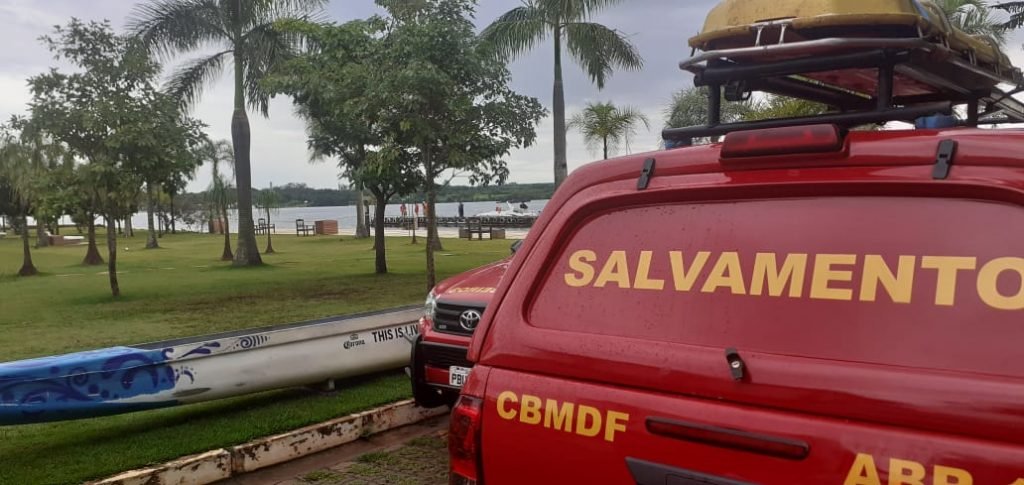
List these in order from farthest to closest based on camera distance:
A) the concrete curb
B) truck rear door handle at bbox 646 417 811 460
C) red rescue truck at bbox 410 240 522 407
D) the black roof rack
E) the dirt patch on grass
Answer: red rescue truck at bbox 410 240 522 407 < the dirt patch on grass < the concrete curb < the black roof rack < truck rear door handle at bbox 646 417 811 460

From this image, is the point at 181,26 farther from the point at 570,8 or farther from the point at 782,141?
the point at 782,141

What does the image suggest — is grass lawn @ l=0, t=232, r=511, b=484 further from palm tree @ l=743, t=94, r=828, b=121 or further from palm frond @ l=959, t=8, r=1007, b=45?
palm frond @ l=959, t=8, r=1007, b=45

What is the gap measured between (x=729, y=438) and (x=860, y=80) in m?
2.98

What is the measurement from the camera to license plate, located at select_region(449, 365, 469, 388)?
512 centimetres

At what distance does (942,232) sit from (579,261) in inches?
34.9

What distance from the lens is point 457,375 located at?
5168 millimetres

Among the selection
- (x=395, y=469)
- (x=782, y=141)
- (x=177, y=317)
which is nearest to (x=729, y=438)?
(x=782, y=141)

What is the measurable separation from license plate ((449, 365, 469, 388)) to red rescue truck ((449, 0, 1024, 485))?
10.1 feet

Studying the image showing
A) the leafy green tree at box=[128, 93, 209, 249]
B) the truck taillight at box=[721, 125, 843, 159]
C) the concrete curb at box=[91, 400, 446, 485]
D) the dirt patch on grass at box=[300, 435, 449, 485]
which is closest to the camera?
the truck taillight at box=[721, 125, 843, 159]

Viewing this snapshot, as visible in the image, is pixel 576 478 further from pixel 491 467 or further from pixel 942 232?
pixel 942 232

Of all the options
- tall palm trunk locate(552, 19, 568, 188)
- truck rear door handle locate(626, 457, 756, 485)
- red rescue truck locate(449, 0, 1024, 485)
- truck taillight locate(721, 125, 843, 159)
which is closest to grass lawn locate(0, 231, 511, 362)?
tall palm trunk locate(552, 19, 568, 188)

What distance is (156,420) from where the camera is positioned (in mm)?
5680

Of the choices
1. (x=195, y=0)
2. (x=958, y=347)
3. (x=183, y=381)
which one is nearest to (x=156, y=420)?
(x=183, y=381)

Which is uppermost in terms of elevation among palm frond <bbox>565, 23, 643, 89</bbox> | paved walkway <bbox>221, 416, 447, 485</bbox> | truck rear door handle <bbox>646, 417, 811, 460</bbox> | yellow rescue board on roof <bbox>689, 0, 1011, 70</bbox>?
palm frond <bbox>565, 23, 643, 89</bbox>
